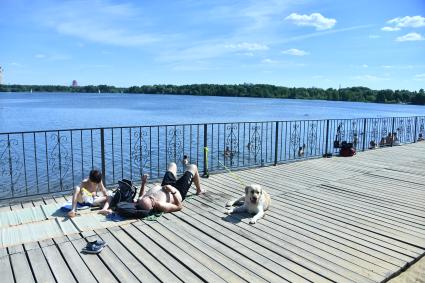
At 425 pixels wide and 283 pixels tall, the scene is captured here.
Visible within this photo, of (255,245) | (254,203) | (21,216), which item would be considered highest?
(254,203)

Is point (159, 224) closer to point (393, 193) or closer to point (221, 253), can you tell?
point (221, 253)

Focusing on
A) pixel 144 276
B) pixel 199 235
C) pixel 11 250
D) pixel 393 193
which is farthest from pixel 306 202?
pixel 11 250

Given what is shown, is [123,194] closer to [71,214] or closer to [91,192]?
[91,192]

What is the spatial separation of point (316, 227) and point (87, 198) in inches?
129

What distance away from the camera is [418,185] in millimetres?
7125

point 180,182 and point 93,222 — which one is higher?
point 180,182

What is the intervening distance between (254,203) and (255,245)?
96 centimetres

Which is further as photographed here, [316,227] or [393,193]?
[393,193]

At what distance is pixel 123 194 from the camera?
5.36 m

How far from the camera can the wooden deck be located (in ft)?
11.5

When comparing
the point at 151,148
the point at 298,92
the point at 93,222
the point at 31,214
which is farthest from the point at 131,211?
the point at 298,92

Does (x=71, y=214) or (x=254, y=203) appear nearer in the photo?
(x=71, y=214)

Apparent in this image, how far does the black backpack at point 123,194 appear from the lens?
17.3 ft

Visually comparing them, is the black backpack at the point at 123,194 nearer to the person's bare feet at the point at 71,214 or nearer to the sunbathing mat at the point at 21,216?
the person's bare feet at the point at 71,214
